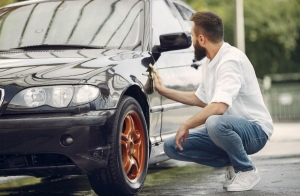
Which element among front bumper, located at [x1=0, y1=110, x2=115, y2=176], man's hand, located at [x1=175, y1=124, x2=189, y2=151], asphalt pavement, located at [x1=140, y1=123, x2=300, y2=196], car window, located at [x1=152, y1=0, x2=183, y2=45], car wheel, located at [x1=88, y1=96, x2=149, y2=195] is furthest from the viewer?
car window, located at [x1=152, y1=0, x2=183, y2=45]

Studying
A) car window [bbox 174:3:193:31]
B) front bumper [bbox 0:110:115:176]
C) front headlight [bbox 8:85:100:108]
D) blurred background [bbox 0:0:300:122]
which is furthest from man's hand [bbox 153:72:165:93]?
blurred background [bbox 0:0:300:122]

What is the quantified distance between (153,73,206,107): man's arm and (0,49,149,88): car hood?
0.82 ft

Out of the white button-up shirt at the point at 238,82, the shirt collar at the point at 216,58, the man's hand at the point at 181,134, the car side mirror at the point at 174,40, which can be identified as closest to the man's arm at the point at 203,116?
the man's hand at the point at 181,134

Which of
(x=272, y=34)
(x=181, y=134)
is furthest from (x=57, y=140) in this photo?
(x=272, y=34)

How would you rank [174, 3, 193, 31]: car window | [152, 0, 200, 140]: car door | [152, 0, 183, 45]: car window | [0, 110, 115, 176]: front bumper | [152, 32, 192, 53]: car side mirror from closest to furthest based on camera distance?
[0, 110, 115, 176]: front bumper → [152, 32, 192, 53]: car side mirror → [152, 0, 200, 140]: car door → [152, 0, 183, 45]: car window → [174, 3, 193, 31]: car window

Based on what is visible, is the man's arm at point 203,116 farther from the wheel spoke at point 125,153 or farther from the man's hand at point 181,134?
the wheel spoke at point 125,153

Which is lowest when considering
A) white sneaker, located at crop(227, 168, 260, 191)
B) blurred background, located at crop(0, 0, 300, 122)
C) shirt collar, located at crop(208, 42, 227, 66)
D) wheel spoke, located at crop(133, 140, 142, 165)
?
blurred background, located at crop(0, 0, 300, 122)

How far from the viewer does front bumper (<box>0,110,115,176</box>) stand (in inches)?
225

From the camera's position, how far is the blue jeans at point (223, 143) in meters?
6.42

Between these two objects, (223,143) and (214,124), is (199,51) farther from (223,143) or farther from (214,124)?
(223,143)

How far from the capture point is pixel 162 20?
788cm

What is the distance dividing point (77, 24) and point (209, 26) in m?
1.22

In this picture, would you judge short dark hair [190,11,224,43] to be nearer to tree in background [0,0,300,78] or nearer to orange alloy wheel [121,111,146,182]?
orange alloy wheel [121,111,146,182]

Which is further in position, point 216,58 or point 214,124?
point 216,58
